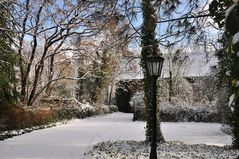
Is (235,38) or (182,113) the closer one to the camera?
(235,38)

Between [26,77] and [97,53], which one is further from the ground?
[97,53]

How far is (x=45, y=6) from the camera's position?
20.7 m

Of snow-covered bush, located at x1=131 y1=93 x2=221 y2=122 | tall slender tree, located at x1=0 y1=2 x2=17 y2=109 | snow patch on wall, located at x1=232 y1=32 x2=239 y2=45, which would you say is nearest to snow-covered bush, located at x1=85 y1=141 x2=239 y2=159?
tall slender tree, located at x1=0 y1=2 x2=17 y2=109

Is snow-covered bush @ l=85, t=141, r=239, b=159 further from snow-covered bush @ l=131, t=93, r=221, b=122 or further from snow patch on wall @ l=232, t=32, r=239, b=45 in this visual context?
snow-covered bush @ l=131, t=93, r=221, b=122

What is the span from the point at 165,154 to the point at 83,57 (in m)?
15.9

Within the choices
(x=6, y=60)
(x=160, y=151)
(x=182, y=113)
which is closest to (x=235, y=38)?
(x=160, y=151)

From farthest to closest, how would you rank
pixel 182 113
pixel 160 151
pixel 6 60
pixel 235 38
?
pixel 182 113
pixel 6 60
pixel 160 151
pixel 235 38

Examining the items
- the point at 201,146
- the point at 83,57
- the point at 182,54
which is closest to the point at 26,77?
the point at 83,57

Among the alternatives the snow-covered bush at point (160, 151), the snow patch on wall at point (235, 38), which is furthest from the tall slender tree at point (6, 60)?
the snow patch on wall at point (235, 38)

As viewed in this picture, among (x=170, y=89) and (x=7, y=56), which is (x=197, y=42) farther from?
(x=170, y=89)

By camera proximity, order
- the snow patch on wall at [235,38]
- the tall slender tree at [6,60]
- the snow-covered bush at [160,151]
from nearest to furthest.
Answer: the snow patch on wall at [235,38], the snow-covered bush at [160,151], the tall slender tree at [6,60]

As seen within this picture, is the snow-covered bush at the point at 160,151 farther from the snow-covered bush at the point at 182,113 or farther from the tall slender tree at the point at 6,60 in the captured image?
the snow-covered bush at the point at 182,113

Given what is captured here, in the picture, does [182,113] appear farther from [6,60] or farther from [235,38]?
[235,38]

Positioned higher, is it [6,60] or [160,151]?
[6,60]
